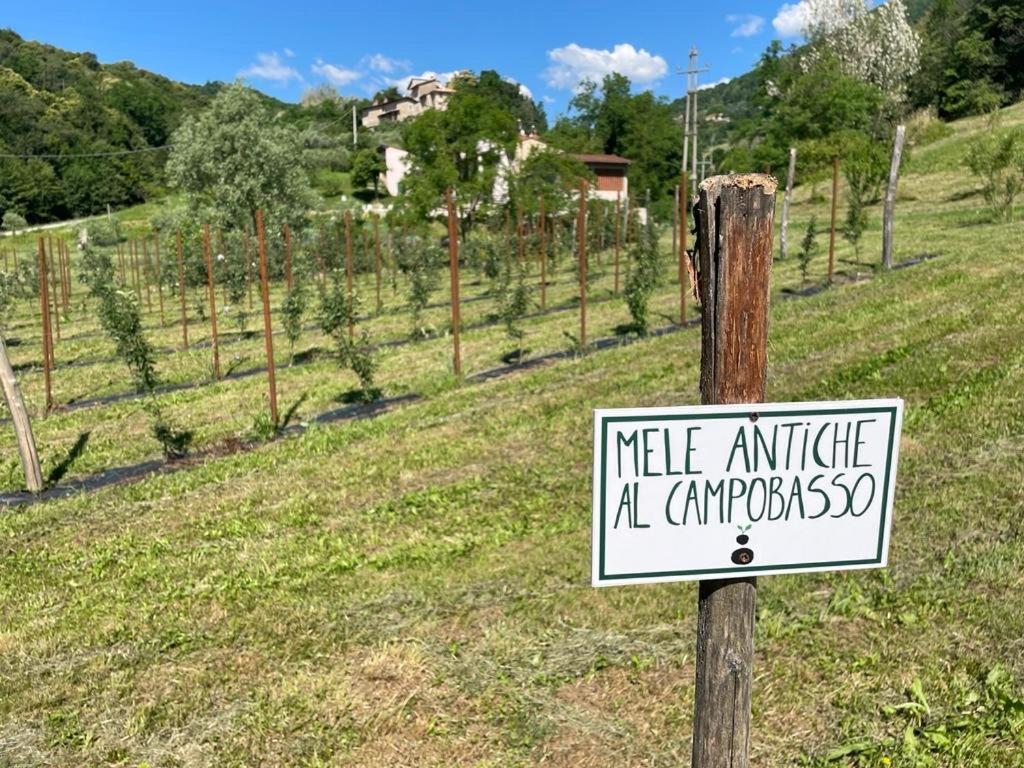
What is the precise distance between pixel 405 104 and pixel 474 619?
10316 centimetres

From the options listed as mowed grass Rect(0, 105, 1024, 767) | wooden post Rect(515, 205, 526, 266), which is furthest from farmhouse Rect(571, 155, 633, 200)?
A: mowed grass Rect(0, 105, 1024, 767)

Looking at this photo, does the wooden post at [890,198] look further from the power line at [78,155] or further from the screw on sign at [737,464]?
the power line at [78,155]

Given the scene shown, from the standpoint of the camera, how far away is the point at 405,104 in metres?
99.2

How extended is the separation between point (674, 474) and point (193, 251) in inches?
1004

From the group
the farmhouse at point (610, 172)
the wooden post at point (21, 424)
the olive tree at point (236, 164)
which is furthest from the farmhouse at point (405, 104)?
the wooden post at point (21, 424)

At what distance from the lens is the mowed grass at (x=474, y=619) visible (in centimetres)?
286

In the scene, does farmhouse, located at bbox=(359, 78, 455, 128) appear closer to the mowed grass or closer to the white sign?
the mowed grass

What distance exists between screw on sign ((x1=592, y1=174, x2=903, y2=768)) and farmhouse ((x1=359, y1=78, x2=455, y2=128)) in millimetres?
102403

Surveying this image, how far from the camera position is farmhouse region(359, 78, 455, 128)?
324ft

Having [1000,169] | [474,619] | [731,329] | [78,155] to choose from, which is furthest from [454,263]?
[78,155]

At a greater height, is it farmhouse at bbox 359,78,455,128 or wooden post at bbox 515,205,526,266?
farmhouse at bbox 359,78,455,128

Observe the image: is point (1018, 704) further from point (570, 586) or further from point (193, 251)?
point (193, 251)

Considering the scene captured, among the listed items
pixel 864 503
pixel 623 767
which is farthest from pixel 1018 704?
pixel 864 503

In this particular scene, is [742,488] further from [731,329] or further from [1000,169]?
[1000,169]
